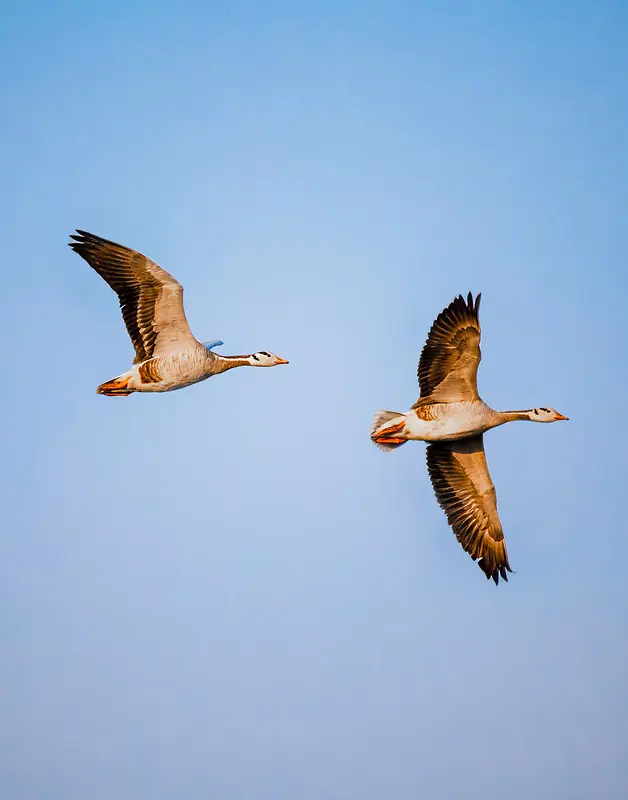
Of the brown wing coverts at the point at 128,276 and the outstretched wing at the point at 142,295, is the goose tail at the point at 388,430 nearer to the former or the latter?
the outstretched wing at the point at 142,295

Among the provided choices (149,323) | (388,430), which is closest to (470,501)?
(388,430)

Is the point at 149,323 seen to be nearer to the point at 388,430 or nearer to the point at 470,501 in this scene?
the point at 388,430

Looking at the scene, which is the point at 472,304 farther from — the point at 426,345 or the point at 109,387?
the point at 109,387

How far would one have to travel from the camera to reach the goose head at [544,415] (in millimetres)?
28656

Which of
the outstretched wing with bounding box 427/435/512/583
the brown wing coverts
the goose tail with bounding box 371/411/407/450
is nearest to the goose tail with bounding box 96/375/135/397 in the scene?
the brown wing coverts

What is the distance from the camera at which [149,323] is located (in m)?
27.0

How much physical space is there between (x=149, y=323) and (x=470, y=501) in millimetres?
6690

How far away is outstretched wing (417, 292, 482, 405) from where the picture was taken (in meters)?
26.5

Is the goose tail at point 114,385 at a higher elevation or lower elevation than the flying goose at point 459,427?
higher

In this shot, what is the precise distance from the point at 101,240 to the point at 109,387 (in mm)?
2632

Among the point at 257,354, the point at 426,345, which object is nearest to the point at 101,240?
the point at 257,354

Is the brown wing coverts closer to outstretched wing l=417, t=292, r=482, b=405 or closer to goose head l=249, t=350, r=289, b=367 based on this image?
goose head l=249, t=350, r=289, b=367

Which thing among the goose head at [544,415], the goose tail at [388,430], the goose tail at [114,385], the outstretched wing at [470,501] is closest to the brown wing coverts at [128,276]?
the goose tail at [114,385]

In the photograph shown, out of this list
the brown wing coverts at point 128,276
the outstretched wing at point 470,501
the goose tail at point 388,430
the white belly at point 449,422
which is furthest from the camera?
the outstretched wing at point 470,501
